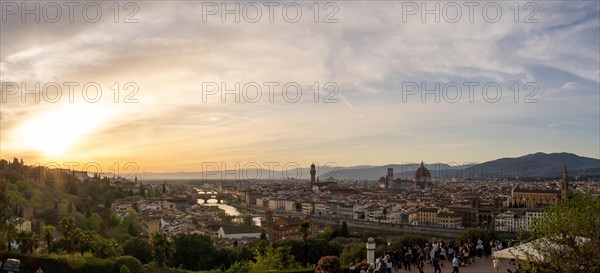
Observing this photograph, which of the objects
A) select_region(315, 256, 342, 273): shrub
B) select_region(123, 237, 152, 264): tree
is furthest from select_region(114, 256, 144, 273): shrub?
select_region(123, 237, 152, 264): tree

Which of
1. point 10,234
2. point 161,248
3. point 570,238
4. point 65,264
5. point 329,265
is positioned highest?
point 570,238

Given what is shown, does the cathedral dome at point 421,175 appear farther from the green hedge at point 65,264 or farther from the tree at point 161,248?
the green hedge at point 65,264

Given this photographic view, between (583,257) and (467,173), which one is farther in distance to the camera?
(467,173)

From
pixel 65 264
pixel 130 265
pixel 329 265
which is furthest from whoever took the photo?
pixel 65 264

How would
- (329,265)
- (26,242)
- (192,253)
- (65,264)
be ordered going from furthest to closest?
(192,253)
(26,242)
(65,264)
(329,265)

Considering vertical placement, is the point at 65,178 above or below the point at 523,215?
above

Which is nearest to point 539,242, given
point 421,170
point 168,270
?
point 168,270

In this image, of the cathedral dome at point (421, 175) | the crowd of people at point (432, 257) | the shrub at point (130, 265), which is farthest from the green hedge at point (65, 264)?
the cathedral dome at point (421, 175)

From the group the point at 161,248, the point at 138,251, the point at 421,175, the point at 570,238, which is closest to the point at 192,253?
the point at 138,251

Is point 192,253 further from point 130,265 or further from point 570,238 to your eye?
point 570,238

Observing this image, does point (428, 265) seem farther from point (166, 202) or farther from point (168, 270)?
point (166, 202)
